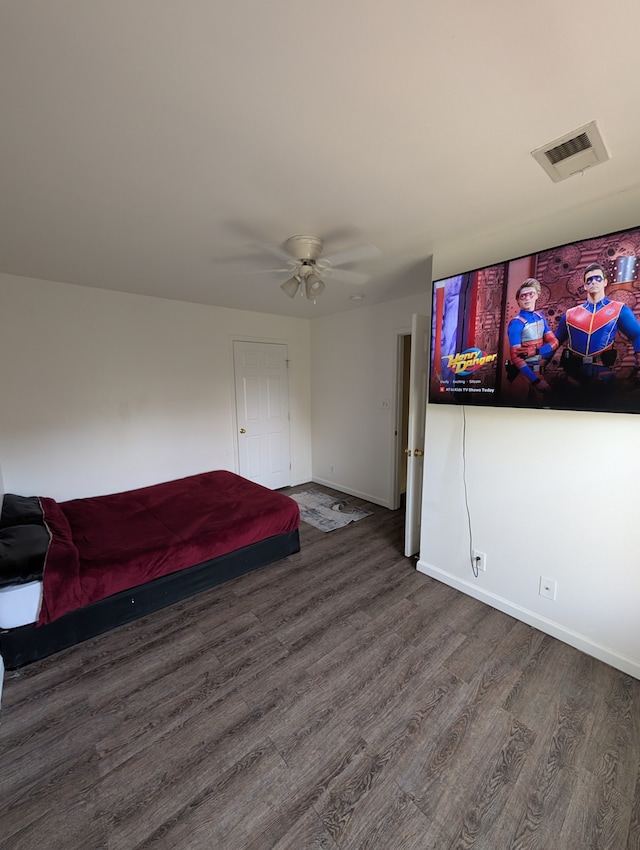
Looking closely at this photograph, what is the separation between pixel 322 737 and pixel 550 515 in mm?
1730

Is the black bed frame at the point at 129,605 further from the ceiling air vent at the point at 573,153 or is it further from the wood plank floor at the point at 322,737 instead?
the ceiling air vent at the point at 573,153

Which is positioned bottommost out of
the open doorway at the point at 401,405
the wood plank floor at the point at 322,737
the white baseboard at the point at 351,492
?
the wood plank floor at the point at 322,737

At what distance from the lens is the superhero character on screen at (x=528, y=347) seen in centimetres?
182

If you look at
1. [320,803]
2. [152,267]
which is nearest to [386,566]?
[320,803]

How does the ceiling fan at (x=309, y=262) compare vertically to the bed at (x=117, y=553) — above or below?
above

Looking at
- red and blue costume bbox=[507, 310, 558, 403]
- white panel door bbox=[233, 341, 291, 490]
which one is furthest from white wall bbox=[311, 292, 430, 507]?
red and blue costume bbox=[507, 310, 558, 403]

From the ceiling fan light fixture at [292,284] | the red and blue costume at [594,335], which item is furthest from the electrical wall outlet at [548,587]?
the ceiling fan light fixture at [292,284]

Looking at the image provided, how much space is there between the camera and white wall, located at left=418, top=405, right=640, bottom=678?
5.78ft

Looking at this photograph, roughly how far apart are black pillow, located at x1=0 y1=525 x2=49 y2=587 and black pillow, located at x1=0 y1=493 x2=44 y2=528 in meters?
0.13

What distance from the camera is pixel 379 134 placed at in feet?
4.13

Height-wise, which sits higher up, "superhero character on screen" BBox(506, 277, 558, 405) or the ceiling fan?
the ceiling fan

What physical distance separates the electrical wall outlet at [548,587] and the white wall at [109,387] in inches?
135

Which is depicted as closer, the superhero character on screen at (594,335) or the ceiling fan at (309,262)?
the superhero character on screen at (594,335)

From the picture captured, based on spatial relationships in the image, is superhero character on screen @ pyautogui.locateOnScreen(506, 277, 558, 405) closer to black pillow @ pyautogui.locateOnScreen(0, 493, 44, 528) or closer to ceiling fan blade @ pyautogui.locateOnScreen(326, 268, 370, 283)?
ceiling fan blade @ pyautogui.locateOnScreen(326, 268, 370, 283)
